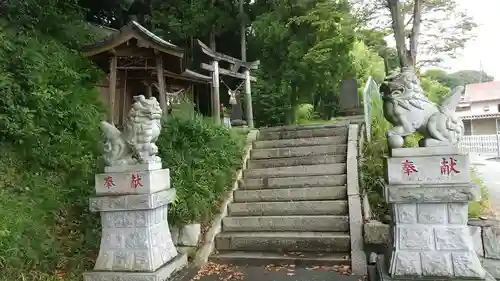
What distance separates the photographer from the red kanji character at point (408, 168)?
3.77 metres

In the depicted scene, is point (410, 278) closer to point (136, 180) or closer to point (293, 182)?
point (293, 182)

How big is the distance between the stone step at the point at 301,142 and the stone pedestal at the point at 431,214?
3567 mm

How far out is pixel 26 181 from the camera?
513 centimetres

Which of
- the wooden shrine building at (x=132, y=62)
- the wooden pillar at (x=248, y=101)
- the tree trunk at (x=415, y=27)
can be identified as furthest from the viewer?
the wooden pillar at (x=248, y=101)

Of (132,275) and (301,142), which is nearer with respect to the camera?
(132,275)

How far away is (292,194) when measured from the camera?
6.20m

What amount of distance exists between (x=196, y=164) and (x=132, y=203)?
1.83 metres

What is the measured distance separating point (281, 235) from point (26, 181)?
13.4 ft

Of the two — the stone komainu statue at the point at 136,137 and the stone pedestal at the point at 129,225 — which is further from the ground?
the stone komainu statue at the point at 136,137

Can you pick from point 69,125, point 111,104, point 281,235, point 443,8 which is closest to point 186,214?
point 281,235

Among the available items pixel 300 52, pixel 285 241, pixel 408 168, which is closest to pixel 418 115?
pixel 408 168

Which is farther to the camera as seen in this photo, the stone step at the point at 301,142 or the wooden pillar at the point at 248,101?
the wooden pillar at the point at 248,101

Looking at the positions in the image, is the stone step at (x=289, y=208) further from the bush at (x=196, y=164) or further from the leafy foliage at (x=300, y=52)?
the leafy foliage at (x=300, y=52)

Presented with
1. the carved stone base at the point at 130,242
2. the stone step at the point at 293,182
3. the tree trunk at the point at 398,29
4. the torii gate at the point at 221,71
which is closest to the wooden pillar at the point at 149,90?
the torii gate at the point at 221,71
